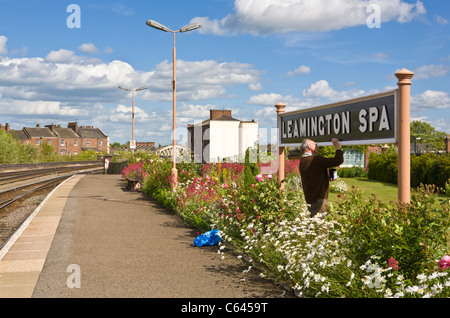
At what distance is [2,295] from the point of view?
19.2 feet

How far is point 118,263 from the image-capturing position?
7582 millimetres

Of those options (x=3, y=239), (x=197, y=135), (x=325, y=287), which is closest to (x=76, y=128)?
(x=197, y=135)

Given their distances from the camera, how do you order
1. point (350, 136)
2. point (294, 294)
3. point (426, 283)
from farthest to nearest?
point (350, 136)
point (294, 294)
point (426, 283)

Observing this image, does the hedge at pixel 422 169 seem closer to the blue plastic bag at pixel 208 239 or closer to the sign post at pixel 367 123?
the sign post at pixel 367 123

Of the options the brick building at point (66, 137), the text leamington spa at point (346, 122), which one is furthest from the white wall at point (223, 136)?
the brick building at point (66, 137)

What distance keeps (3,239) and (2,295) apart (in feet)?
18.5

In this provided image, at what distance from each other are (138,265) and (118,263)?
0.42m

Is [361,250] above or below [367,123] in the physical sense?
below

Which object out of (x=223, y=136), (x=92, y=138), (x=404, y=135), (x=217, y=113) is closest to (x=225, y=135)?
(x=223, y=136)

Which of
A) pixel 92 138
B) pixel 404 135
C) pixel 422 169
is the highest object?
pixel 92 138

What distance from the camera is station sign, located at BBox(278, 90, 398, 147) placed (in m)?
6.21

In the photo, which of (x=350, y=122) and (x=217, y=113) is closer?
(x=350, y=122)

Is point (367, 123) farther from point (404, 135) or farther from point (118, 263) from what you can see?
point (118, 263)
